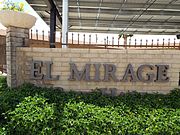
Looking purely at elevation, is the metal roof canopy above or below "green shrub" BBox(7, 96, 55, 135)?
above

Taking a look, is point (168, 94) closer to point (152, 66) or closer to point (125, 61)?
point (152, 66)

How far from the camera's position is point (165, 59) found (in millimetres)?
4691

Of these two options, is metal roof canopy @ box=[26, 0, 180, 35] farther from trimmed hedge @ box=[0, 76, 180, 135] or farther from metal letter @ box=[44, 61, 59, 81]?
trimmed hedge @ box=[0, 76, 180, 135]

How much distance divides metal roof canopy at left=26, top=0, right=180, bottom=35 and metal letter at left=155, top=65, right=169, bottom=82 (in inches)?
149

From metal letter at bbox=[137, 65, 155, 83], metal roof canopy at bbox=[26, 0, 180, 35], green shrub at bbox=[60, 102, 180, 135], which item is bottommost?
green shrub at bbox=[60, 102, 180, 135]

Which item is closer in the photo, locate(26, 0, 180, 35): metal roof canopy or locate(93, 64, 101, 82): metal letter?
locate(93, 64, 101, 82): metal letter

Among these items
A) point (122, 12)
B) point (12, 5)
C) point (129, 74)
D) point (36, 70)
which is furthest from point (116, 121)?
point (12, 5)

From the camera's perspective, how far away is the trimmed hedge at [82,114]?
133 inches

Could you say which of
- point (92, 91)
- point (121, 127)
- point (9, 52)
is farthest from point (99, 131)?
point (9, 52)

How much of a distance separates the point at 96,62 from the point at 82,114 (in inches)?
58.5

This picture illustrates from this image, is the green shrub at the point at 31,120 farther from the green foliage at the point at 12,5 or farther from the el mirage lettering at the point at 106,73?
the green foliage at the point at 12,5

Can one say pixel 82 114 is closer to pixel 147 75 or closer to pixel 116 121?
pixel 116 121

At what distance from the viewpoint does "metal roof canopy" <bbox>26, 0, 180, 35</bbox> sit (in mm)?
7645

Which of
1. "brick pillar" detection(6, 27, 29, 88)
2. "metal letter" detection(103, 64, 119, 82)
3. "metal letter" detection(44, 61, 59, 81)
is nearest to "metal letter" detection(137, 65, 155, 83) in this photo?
"metal letter" detection(103, 64, 119, 82)
